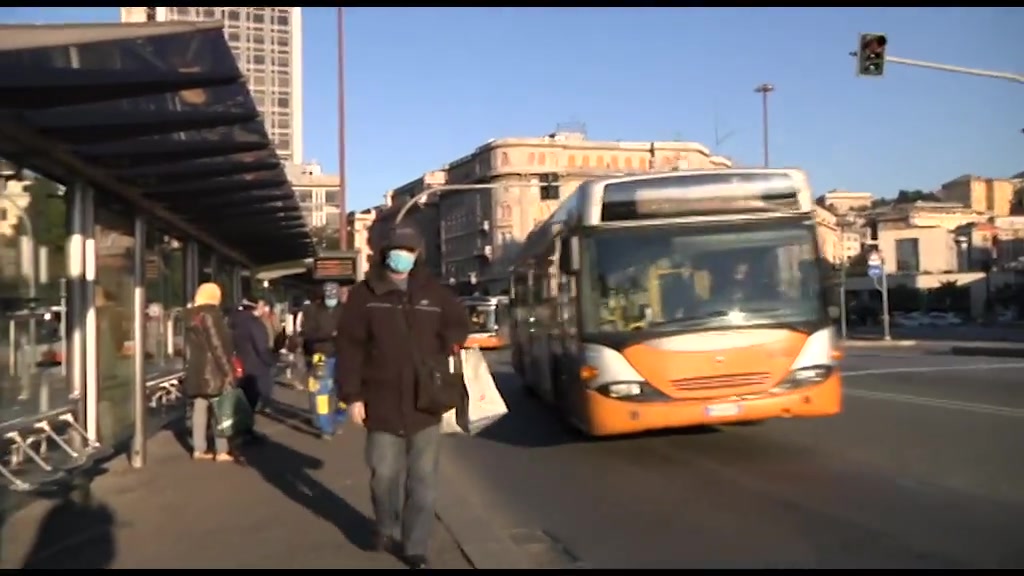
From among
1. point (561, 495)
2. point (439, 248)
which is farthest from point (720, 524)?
point (439, 248)

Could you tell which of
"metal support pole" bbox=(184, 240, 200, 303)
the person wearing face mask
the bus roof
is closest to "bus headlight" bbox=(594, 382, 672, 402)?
the bus roof

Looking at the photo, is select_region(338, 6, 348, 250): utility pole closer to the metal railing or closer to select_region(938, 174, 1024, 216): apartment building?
the metal railing

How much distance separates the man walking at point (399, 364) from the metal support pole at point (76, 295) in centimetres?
496

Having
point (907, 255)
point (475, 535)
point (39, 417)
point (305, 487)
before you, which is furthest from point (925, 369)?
point (907, 255)

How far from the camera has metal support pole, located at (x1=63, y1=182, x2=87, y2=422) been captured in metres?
10.5

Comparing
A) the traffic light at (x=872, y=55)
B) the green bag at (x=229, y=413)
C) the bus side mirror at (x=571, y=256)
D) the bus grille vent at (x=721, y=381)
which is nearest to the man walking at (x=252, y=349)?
the green bag at (x=229, y=413)

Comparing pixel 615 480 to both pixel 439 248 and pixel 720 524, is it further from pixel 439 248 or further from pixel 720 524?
pixel 439 248

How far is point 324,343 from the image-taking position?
14000 millimetres

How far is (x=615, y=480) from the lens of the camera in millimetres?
10141

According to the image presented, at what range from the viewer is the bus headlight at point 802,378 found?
1099cm

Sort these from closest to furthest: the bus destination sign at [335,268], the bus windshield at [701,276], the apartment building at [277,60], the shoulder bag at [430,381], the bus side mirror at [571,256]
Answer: the shoulder bag at [430,381]
the bus windshield at [701,276]
the bus side mirror at [571,256]
the bus destination sign at [335,268]
the apartment building at [277,60]

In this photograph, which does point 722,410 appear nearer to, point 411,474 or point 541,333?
point 411,474

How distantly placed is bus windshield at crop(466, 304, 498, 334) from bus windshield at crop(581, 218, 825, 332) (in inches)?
1429

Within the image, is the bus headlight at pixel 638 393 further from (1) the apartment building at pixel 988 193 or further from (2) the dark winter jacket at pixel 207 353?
(1) the apartment building at pixel 988 193
